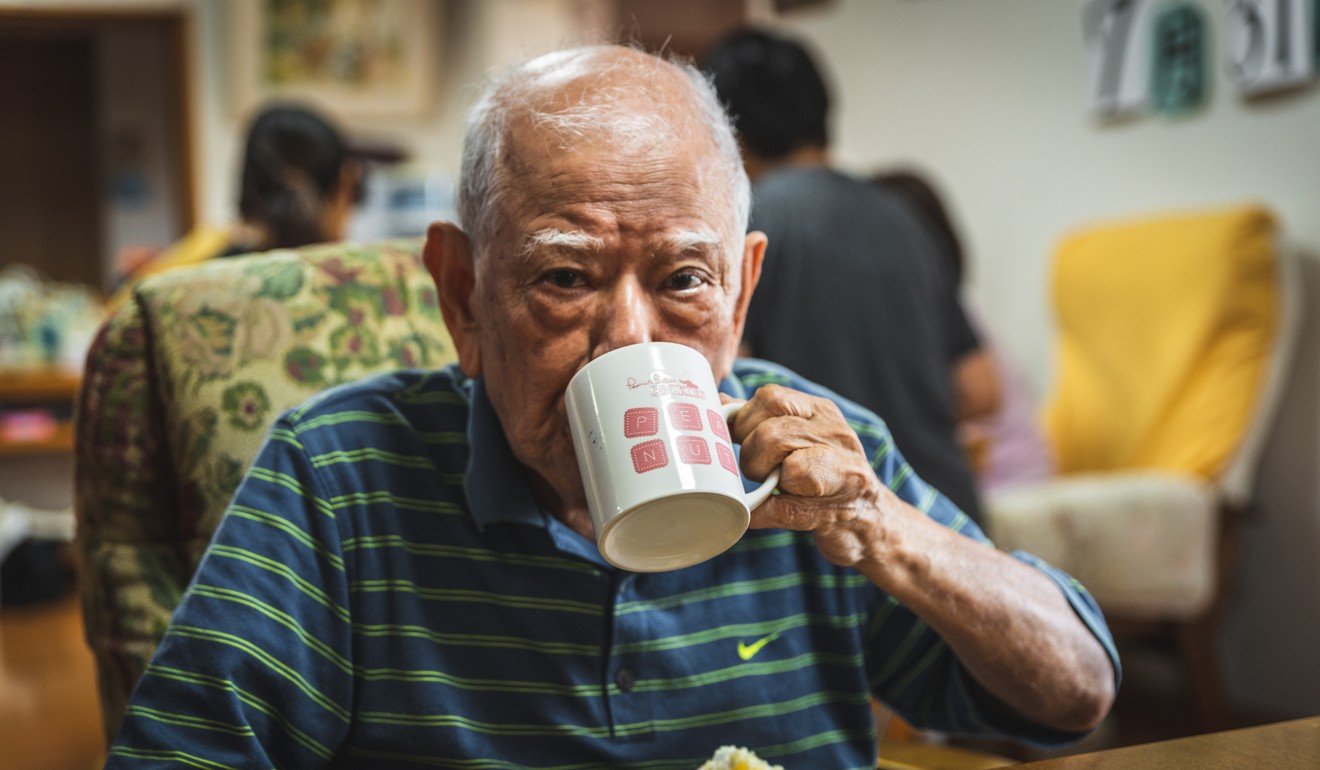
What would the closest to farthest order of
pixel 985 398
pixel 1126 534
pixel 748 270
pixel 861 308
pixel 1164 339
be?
pixel 748 270, pixel 861 308, pixel 1126 534, pixel 985 398, pixel 1164 339

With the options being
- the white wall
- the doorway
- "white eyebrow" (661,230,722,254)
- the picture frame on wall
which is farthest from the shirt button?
the doorway

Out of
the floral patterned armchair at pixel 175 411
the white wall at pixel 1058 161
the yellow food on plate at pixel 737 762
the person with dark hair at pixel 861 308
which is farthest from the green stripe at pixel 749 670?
the white wall at pixel 1058 161

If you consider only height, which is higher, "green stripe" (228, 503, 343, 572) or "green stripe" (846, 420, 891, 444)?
"green stripe" (846, 420, 891, 444)

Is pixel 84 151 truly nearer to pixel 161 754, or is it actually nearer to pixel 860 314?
pixel 860 314

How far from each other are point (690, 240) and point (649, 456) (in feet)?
0.71

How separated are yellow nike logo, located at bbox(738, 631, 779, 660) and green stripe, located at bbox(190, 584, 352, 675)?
31cm

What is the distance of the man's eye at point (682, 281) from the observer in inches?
34.3

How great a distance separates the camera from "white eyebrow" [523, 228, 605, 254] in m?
0.85

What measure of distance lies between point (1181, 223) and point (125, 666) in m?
2.34

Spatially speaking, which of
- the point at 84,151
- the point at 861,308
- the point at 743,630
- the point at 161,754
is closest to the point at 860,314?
the point at 861,308

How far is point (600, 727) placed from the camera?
908mm

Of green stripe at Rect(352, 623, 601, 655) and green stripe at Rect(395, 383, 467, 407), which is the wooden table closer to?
green stripe at Rect(352, 623, 601, 655)

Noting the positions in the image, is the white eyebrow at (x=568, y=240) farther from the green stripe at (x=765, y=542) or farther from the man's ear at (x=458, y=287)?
the green stripe at (x=765, y=542)

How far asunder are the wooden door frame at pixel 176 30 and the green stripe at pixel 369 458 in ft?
16.1
